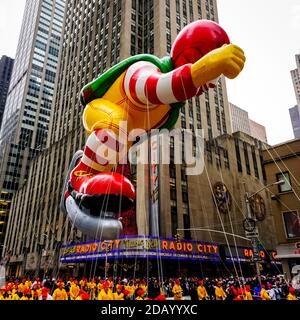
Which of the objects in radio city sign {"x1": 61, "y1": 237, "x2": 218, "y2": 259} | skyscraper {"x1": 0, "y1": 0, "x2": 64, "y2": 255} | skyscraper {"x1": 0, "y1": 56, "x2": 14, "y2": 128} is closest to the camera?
radio city sign {"x1": 61, "y1": 237, "x2": 218, "y2": 259}

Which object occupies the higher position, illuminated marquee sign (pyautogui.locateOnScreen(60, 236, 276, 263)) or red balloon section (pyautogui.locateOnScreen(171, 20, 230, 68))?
red balloon section (pyautogui.locateOnScreen(171, 20, 230, 68))

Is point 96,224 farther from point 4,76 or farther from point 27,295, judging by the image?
point 4,76

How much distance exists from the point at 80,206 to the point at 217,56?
4213mm

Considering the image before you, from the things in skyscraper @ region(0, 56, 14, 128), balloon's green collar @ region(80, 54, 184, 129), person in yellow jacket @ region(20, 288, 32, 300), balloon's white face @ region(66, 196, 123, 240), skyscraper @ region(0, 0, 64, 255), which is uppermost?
skyscraper @ region(0, 56, 14, 128)

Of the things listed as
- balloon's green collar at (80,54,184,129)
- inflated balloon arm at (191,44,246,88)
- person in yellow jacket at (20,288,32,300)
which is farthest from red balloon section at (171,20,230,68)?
person in yellow jacket at (20,288,32,300)

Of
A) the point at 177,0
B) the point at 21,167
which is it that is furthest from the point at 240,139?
the point at 21,167

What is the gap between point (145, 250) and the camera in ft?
81.9

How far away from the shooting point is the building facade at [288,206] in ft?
57.7

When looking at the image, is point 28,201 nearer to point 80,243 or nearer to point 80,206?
point 80,243

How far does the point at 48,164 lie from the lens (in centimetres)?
5175

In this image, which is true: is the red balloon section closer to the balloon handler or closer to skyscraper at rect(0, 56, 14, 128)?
the balloon handler

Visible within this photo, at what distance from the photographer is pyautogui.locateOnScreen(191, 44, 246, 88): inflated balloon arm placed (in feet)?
17.3

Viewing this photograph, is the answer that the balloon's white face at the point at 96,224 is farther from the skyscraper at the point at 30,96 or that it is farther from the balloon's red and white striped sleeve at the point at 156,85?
the skyscraper at the point at 30,96

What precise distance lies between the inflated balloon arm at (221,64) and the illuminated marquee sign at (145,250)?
1860 cm
